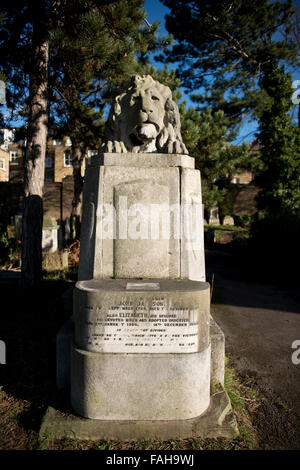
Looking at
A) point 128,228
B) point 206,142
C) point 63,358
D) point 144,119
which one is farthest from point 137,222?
point 206,142

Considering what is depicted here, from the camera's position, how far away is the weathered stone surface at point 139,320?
7.01 feet

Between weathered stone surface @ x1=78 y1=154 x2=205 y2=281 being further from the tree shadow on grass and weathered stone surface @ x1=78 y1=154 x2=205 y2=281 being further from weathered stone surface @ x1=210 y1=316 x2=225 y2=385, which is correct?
the tree shadow on grass

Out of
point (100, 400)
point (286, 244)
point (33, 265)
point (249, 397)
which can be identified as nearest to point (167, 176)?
point (100, 400)

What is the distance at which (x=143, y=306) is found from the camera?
2.14 metres

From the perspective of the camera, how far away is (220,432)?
6.89 feet

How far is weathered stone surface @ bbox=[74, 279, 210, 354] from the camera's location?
2137 millimetres

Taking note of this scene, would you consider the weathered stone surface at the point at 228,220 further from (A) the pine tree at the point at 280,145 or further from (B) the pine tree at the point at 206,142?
(B) the pine tree at the point at 206,142

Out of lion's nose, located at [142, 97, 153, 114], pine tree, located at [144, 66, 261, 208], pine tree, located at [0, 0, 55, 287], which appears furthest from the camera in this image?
pine tree, located at [144, 66, 261, 208]

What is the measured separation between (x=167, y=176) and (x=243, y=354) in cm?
226

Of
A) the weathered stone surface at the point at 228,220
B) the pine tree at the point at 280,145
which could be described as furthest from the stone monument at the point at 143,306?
the weathered stone surface at the point at 228,220

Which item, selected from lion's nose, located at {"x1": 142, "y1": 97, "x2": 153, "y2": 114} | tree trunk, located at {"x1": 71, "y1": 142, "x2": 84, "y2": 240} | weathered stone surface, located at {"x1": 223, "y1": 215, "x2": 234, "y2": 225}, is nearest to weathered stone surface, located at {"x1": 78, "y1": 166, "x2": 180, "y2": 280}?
lion's nose, located at {"x1": 142, "y1": 97, "x2": 153, "y2": 114}

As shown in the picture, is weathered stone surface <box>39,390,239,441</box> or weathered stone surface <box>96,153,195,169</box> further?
weathered stone surface <box>96,153,195,169</box>

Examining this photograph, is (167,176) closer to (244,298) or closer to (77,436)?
(77,436)

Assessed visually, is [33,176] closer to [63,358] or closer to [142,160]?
[142,160]
